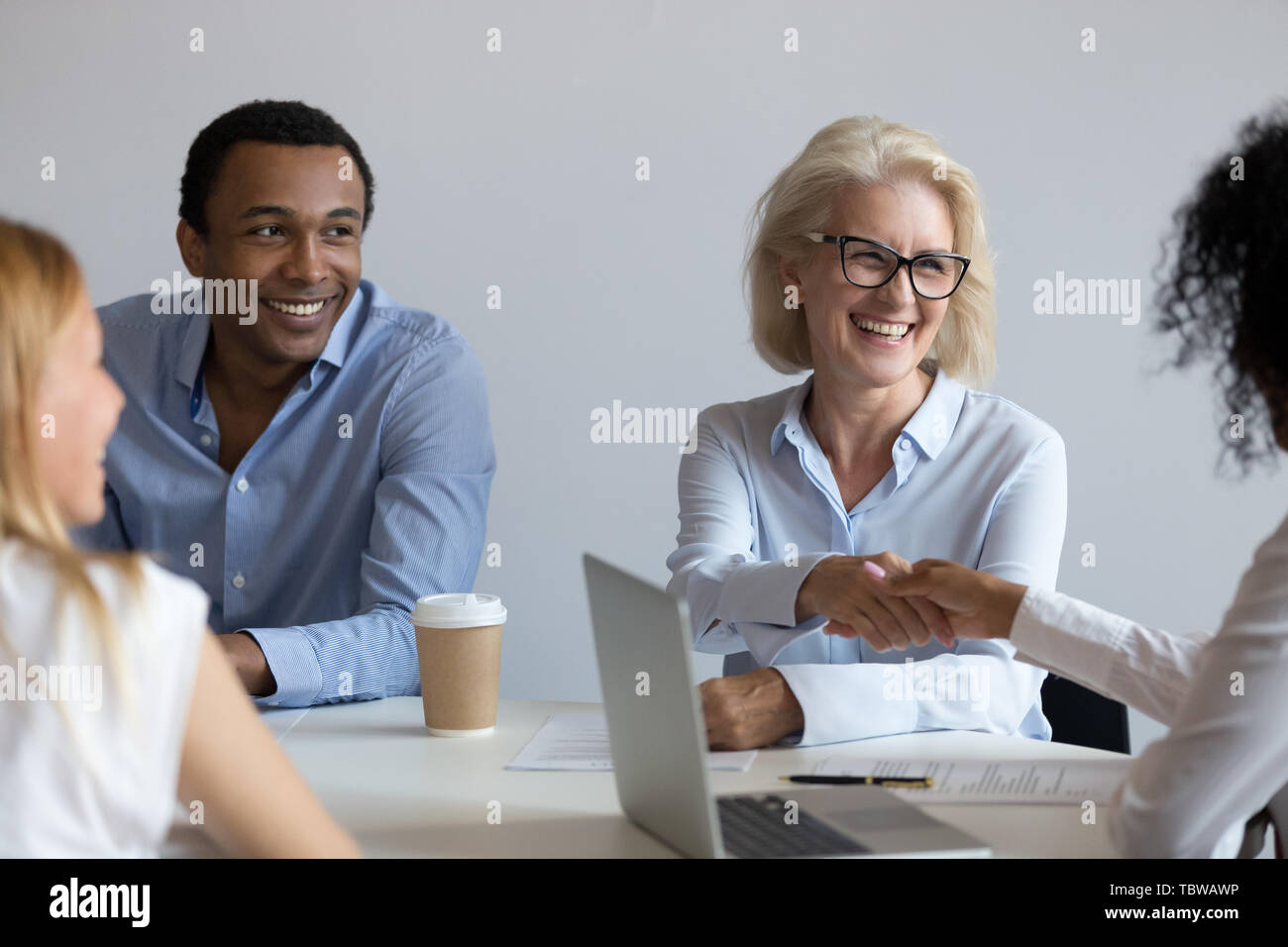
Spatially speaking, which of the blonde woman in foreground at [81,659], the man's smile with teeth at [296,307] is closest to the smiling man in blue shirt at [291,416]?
the man's smile with teeth at [296,307]

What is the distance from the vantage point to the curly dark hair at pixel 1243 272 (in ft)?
4.09

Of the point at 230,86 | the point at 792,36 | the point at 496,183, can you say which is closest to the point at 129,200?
the point at 230,86

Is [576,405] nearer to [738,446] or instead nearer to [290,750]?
[738,446]

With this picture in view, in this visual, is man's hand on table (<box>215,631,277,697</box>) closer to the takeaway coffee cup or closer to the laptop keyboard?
the takeaway coffee cup

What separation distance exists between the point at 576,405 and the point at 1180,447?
1.52 meters

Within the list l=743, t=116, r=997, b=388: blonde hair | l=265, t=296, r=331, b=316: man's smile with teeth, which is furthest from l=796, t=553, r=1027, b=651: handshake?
l=265, t=296, r=331, b=316: man's smile with teeth

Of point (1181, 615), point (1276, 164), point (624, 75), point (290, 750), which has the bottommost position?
point (1181, 615)

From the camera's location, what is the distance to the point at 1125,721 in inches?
74.0

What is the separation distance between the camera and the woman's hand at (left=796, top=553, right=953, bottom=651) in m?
1.62

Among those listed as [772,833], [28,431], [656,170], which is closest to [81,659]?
[28,431]

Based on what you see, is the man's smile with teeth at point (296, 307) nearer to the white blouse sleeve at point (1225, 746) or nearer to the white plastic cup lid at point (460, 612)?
the white plastic cup lid at point (460, 612)

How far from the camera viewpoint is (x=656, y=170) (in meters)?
3.13

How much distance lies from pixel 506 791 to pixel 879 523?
0.88 metres
